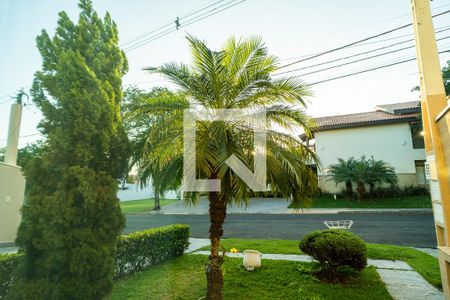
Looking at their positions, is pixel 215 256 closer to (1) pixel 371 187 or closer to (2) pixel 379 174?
(2) pixel 379 174

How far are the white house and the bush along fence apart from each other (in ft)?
49.8

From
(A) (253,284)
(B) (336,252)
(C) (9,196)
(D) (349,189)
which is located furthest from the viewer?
(D) (349,189)

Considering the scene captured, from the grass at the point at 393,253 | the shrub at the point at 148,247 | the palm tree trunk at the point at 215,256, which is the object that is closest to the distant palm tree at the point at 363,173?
the grass at the point at 393,253

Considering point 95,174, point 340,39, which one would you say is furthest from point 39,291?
point 340,39

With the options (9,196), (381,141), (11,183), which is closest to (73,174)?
(11,183)

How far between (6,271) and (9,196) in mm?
6049

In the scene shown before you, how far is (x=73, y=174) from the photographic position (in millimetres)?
3184

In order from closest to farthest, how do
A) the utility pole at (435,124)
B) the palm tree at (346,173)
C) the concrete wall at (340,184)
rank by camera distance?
the utility pole at (435,124), the palm tree at (346,173), the concrete wall at (340,184)

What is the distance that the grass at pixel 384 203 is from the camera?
626 inches

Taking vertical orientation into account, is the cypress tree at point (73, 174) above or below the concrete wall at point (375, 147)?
below

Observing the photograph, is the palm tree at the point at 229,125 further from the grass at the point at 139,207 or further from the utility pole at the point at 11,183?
the grass at the point at 139,207

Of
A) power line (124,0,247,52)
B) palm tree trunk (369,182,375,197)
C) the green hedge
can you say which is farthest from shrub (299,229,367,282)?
palm tree trunk (369,182,375,197)

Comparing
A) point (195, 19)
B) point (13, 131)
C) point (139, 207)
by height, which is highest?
point (195, 19)

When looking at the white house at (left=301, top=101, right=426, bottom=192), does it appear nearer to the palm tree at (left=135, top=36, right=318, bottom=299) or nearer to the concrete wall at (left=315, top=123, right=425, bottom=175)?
the concrete wall at (left=315, top=123, right=425, bottom=175)
